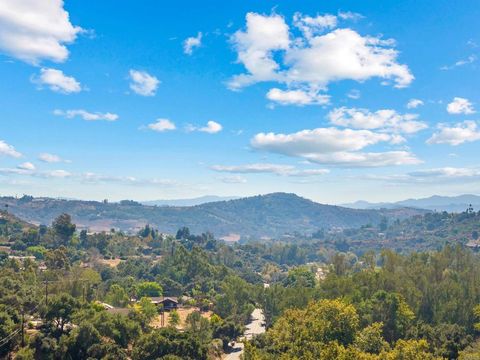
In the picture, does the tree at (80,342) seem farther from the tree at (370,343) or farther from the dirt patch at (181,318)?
the tree at (370,343)

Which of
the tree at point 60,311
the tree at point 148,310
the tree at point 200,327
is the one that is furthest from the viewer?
the tree at point 148,310

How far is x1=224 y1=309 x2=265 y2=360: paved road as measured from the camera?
58031mm

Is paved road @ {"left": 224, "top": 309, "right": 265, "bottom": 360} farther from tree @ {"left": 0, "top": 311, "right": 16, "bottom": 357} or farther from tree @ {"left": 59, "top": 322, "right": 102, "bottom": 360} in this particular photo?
tree @ {"left": 0, "top": 311, "right": 16, "bottom": 357}

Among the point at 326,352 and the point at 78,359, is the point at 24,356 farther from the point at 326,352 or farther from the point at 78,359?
the point at 326,352

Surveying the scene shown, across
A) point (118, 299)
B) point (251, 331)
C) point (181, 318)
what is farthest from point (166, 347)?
point (251, 331)

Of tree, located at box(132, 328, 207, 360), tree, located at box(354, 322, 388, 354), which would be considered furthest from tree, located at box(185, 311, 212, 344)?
tree, located at box(354, 322, 388, 354)

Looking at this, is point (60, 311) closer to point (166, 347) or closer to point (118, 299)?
point (166, 347)

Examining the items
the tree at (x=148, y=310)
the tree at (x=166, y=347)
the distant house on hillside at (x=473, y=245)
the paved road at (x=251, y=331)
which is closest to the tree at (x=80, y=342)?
the tree at (x=166, y=347)

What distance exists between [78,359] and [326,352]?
2662 cm

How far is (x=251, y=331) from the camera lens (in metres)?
75.3

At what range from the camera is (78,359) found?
43.3m

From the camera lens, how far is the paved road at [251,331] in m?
58.0

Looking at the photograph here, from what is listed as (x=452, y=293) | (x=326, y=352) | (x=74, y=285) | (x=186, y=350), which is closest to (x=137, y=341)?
(x=186, y=350)

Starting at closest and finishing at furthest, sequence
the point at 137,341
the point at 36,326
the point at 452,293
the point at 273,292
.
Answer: the point at 137,341 < the point at 36,326 < the point at 452,293 < the point at 273,292
